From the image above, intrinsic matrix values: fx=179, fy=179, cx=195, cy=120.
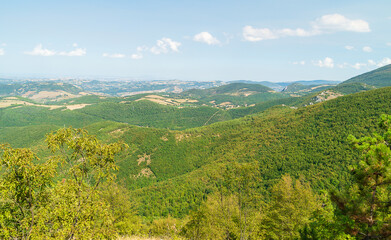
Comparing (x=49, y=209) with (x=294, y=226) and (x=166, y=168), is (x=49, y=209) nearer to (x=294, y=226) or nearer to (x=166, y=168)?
(x=294, y=226)

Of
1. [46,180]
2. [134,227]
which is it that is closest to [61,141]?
[46,180]

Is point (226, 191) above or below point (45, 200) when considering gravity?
Result: below

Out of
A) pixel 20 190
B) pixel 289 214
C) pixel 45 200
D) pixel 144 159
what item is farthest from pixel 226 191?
pixel 144 159

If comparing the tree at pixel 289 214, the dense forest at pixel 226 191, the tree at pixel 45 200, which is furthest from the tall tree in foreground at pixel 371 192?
the tree at pixel 289 214

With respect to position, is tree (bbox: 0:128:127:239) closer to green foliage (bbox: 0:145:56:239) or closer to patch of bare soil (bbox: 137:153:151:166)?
green foliage (bbox: 0:145:56:239)

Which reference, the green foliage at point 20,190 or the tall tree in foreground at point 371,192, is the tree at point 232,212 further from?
the green foliage at point 20,190

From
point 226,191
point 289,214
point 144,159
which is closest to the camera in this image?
point 226,191

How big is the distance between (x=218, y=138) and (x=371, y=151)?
174 m

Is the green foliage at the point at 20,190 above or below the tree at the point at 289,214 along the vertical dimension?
above

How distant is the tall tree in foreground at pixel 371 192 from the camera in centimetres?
1293

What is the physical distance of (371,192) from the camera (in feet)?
47.5

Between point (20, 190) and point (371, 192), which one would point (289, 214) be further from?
point (20, 190)

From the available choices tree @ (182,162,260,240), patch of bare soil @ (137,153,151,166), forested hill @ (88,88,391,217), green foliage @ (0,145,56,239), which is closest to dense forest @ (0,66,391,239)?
green foliage @ (0,145,56,239)

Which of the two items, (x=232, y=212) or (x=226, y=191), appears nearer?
(x=226, y=191)
